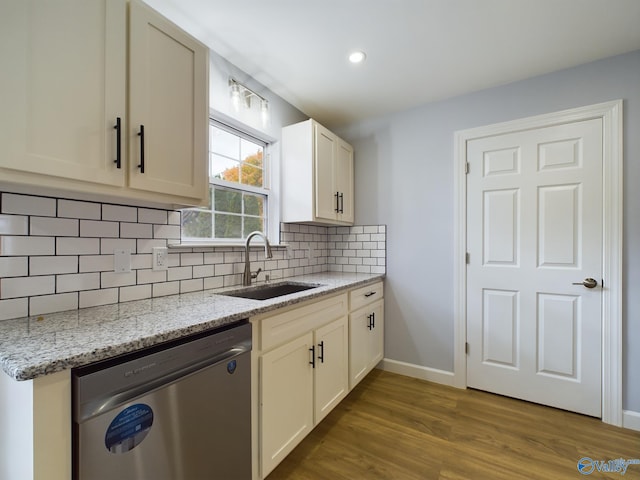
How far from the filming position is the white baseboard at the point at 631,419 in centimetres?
187

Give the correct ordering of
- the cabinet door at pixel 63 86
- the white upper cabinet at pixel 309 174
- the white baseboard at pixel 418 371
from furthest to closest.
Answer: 1. the white baseboard at pixel 418 371
2. the white upper cabinet at pixel 309 174
3. the cabinet door at pixel 63 86

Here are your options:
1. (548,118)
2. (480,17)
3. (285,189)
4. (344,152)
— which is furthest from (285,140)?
(548,118)

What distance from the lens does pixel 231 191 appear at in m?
2.14

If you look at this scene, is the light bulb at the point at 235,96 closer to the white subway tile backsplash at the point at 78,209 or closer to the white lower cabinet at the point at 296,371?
the white subway tile backsplash at the point at 78,209

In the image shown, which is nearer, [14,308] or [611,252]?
[14,308]

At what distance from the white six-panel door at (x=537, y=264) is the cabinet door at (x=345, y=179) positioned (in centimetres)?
106

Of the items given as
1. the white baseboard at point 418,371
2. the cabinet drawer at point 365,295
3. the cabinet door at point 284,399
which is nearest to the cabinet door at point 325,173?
the cabinet drawer at point 365,295

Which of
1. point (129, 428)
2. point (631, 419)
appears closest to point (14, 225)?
point (129, 428)

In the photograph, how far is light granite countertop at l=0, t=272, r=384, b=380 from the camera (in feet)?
2.39

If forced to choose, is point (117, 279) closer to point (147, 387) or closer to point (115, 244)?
point (115, 244)

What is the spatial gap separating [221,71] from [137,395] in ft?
6.27

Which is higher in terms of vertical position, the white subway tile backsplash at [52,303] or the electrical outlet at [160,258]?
the electrical outlet at [160,258]

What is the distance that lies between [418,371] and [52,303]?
2.61 meters

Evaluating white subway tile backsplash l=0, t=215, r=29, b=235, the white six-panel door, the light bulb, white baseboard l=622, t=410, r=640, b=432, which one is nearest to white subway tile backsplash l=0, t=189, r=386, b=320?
white subway tile backsplash l=0, t=215, r=29, b=235
